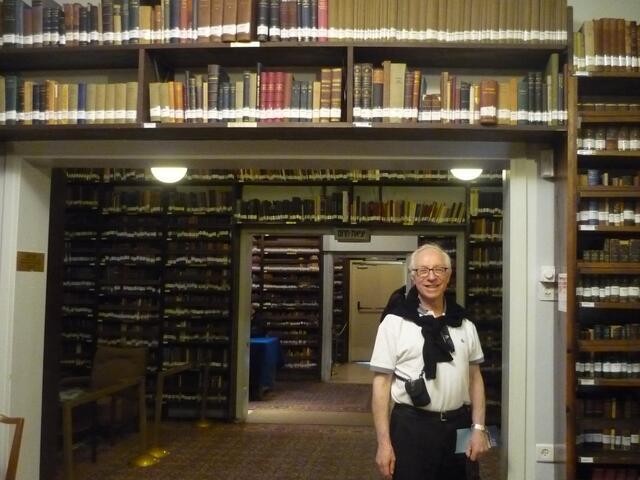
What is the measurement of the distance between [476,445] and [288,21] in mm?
2095

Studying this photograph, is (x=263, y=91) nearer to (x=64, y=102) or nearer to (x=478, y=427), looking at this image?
(x=64, y=102)

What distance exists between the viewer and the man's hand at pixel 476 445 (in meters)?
2.81

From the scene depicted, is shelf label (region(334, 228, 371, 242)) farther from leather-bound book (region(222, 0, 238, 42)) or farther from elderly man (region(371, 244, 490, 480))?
elderly man (region(371, 244, 490, 480))

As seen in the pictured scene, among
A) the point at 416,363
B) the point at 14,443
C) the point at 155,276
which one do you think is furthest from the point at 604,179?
the point at 155,276

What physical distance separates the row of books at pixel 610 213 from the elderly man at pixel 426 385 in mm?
760

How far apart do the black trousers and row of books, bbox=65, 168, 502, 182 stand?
482 cm

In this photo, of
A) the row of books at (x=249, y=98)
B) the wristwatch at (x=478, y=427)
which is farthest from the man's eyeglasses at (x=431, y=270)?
the row of books at (x=249, y=98)

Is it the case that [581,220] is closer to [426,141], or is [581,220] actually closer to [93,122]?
[426,141]

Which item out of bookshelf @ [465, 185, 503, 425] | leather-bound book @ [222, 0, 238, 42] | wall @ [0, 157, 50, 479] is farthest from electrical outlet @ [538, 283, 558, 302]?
bookshelf @ [465, 185, 503, 425]

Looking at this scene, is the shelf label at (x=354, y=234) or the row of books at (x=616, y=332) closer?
the row of books at (x=616, y=332)

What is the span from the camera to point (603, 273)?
10.0ft

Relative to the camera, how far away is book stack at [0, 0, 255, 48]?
326 centimetres

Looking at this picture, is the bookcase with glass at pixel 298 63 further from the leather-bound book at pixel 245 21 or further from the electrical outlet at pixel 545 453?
the electrical outlet at pixel 545 453

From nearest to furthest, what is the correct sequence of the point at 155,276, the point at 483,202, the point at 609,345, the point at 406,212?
the point at 609,345
the point at 483,202
the point at 406,212
the point at 155,276
